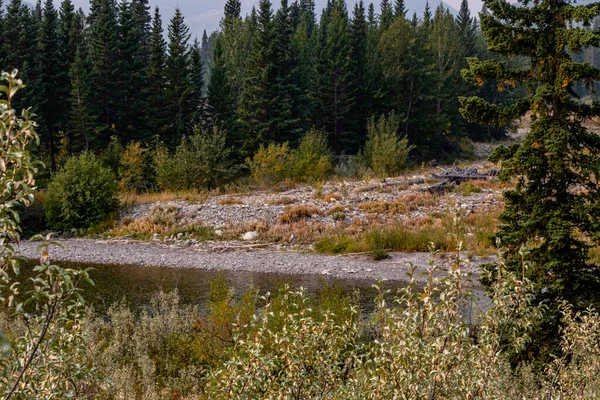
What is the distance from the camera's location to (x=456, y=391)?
309 centimetres

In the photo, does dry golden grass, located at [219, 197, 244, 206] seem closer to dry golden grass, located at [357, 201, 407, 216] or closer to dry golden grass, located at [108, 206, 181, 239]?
dry golden grass, located at [108, 206, 181, 239]

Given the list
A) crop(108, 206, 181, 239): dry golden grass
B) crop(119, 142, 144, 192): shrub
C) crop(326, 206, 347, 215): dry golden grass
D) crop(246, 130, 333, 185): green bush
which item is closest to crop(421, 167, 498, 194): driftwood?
crop(326, 206, 347, 215): dry golden grass

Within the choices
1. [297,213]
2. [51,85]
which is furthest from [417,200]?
[51,85]

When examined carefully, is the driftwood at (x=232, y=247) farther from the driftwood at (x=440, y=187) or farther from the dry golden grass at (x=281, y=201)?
the driftwood at (x=440, y=187)

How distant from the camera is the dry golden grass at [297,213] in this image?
19859 millimetres

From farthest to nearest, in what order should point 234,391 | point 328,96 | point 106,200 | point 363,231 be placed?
point 328,96, point 106,200, point 363,231, point 234,391

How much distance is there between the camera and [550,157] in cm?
639

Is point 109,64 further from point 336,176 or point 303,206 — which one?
point 303,206

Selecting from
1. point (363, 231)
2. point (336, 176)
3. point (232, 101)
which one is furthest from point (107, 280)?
point (232, 101)

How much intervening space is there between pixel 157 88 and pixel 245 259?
66.9ft

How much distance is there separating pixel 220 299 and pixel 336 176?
20197 millimetres

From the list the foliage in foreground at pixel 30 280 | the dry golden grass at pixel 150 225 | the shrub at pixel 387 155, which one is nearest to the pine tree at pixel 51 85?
the dry golden grass at pixel 150 225

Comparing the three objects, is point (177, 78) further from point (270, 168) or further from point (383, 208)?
point (383, 208)

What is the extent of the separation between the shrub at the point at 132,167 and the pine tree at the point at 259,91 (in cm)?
683
